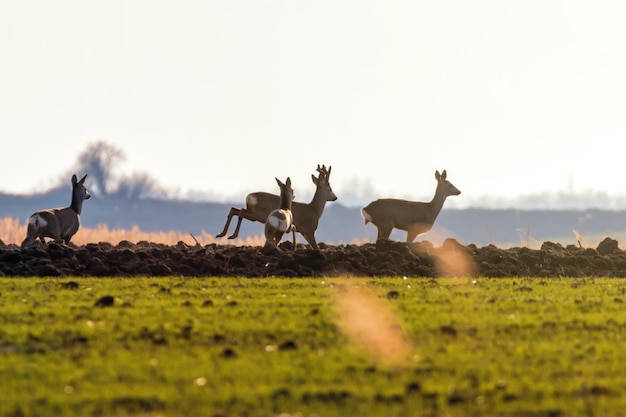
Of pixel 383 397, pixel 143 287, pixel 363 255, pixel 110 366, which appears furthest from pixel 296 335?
pixel 363 255

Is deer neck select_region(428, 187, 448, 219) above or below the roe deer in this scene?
above

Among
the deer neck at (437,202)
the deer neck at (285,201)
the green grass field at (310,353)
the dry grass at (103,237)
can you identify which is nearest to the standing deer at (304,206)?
the deer neck at (285,201)

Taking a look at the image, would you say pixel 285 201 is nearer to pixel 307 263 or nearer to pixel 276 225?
pixel 276 225

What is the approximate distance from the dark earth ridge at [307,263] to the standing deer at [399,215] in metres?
4.27

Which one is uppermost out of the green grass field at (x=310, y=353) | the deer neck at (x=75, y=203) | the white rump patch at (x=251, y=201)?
the white rump patch at (x=251, y=201)

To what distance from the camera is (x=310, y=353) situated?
10.9 meters

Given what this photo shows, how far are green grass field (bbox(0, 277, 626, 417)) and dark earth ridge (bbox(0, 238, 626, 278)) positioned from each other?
4.49m

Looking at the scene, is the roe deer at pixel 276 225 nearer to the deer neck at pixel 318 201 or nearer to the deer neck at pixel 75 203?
the deer neck at pixel 318 201

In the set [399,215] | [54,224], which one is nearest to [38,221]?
[54,224]

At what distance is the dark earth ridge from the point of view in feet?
73.6

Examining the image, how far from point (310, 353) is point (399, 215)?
19.8m

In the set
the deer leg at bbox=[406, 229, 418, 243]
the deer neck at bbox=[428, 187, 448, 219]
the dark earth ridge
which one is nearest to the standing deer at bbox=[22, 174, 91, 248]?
the dark earth ridge

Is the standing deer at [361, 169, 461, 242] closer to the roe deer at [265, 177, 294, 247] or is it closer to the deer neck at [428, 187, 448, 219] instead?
the deer neck at [428, 187, 448, 219]

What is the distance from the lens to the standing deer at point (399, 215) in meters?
30.2
